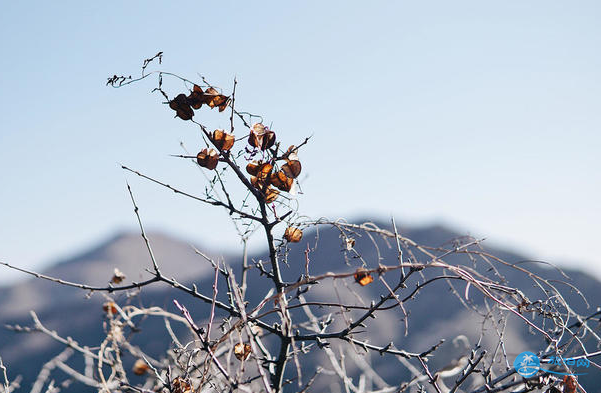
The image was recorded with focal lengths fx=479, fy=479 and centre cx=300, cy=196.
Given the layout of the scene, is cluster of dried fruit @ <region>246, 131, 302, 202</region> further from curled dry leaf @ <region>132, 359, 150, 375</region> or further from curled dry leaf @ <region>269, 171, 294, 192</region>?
curled dry leaf @ <region>132, 359, 150, 375</region>

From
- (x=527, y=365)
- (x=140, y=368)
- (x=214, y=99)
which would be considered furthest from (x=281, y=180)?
(x=140, y=368)

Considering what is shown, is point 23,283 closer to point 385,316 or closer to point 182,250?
point 182,250

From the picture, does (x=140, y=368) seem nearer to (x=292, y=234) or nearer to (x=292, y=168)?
(x=292, y=234)

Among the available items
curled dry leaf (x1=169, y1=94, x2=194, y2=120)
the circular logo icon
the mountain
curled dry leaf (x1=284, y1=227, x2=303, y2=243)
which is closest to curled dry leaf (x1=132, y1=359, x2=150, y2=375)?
the mountain

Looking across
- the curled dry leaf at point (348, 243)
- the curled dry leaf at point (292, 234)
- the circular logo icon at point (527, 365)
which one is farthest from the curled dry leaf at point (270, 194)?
the circular logo icon at point (527, 365)

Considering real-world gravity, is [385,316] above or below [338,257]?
below

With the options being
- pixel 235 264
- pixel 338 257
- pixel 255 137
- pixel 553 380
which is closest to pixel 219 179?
pixel 255 137

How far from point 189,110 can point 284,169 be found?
1.00 ft

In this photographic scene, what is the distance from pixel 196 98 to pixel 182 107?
45 mm

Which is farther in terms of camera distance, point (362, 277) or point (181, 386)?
point (181, 386)

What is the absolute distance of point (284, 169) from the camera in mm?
1287

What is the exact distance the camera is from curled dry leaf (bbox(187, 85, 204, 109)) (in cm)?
130

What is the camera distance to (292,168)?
1.28 meters

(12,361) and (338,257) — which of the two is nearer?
(338,257)
